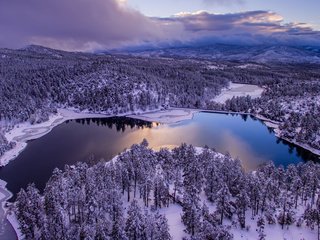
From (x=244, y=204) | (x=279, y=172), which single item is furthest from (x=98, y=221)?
(x=279, y=172)

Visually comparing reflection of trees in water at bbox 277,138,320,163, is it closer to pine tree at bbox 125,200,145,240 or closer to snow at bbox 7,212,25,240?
pine tree at bbox 125,200,145,240

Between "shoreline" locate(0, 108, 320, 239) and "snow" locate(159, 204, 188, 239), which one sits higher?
"snow" locate(159, 204, 188, 239)

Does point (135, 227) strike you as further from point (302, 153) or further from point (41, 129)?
point (41, 129)

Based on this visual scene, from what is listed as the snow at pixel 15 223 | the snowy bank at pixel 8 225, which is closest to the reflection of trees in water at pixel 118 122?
the snowy bank at pixel 8 225

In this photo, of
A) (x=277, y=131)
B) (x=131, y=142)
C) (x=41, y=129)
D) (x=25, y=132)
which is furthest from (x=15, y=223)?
(x=277, y=131)

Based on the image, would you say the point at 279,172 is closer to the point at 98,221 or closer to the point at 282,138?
the point at 98,221

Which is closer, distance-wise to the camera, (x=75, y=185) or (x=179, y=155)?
(x=75, y=185)

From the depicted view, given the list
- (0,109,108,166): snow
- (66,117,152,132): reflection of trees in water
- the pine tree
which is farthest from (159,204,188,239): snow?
(66,117,152,132): reflection of trees in water
